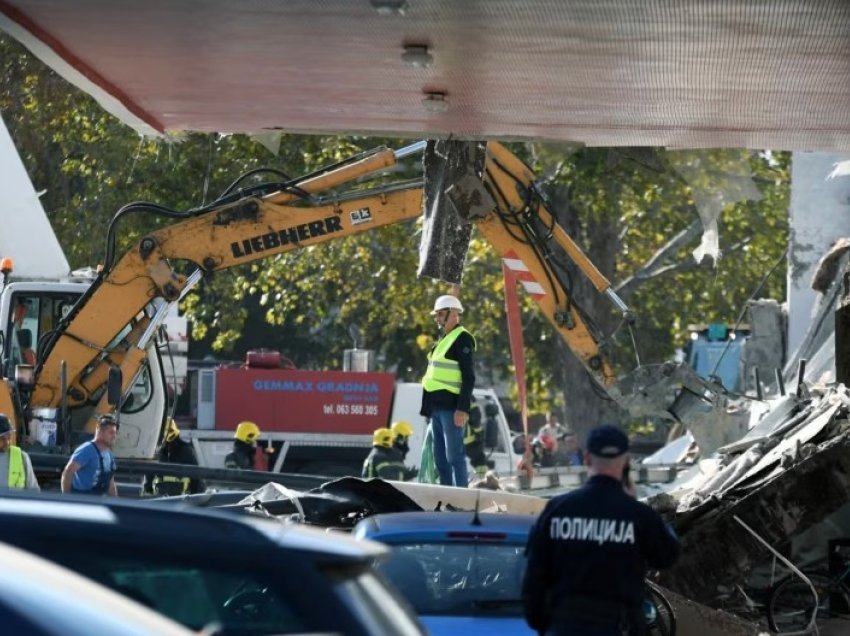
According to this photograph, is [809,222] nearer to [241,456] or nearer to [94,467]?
[241,456]

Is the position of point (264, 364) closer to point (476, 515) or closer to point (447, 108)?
point (447, 108)

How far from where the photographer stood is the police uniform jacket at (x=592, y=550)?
722 centimetres

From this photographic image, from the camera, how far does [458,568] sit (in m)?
8.54

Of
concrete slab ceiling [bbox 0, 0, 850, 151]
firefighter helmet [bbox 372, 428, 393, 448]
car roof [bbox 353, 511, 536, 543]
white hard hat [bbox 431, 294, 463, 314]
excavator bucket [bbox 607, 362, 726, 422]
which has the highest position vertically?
concrete slab ceiling [bbox 0, 0, 850, 151]

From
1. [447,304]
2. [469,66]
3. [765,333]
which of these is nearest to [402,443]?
[765,333]

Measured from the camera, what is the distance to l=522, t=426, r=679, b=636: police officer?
284 inches

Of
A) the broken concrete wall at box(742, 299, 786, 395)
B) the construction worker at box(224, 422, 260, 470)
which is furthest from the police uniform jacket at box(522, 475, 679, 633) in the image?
the broken concrete wall at box(742, 299, 786, 395)

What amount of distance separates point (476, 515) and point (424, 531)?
323 millimetres

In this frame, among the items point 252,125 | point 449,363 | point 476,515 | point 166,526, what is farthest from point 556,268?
point 166,526

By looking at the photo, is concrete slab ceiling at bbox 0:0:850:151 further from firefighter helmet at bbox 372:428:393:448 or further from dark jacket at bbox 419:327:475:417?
firefighter helmet at bbox 372:428:393:448

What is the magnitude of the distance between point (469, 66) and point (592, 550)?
5.05m

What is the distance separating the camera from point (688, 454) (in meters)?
22.7

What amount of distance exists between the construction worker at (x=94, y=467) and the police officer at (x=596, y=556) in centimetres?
768

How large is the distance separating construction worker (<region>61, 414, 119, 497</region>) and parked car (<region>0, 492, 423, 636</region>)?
9.37m
